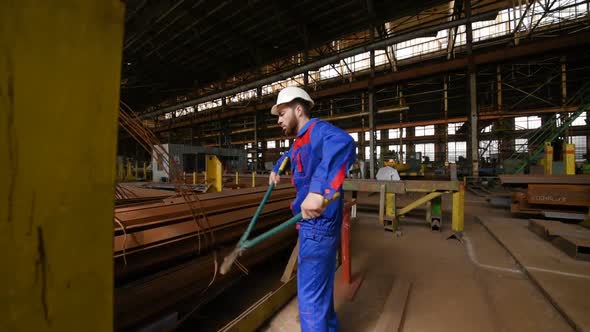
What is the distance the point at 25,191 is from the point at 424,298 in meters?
2.75

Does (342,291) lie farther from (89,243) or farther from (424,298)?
(89,243)

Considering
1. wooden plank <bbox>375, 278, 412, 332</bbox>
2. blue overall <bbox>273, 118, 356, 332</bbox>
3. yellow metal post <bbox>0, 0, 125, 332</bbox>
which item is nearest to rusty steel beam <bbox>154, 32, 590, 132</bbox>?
wooden plank <bbox>375, 278, 412, 332</bbox>

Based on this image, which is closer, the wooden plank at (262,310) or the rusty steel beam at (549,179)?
the wooden plank at (262,310)

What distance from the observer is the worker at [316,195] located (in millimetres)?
1221

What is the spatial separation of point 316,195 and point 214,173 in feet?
11.6

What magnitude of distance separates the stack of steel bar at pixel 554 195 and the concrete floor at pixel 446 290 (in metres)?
1.84

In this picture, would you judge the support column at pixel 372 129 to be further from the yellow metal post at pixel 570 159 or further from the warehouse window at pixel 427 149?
the warehouse window at pixel 427 149

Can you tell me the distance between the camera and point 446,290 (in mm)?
2240

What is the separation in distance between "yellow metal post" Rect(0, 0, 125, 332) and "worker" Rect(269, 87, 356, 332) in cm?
84

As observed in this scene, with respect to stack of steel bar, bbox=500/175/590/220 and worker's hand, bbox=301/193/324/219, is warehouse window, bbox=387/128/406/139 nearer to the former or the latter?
stack of steel bar, bbox=500/175/590/220

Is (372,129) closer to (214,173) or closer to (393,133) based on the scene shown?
(214,173)

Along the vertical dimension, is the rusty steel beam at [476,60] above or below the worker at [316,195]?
above

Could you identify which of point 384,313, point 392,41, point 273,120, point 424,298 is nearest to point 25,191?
point 384,313

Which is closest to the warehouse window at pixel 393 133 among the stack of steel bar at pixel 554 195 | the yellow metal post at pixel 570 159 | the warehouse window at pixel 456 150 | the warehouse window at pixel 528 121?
the warehouse window at pixel 456 150
